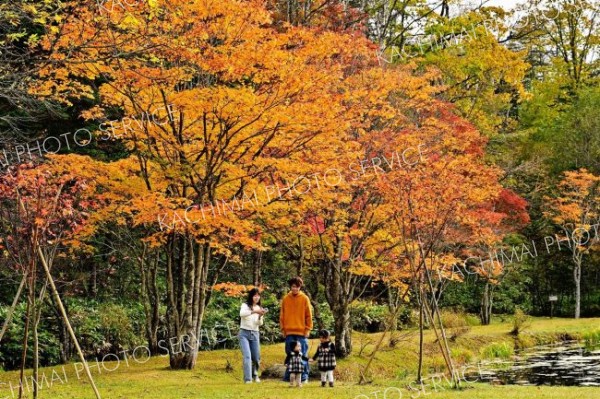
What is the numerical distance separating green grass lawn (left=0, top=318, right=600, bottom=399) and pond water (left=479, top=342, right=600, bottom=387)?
1.17m

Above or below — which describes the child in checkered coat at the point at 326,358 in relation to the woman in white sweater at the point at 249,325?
below

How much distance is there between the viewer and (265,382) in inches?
411

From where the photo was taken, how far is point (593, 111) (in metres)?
28.1

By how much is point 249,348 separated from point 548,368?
25.9ft

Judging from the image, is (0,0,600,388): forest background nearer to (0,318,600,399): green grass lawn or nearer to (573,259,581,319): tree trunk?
(573,259,581,319): tree trunk

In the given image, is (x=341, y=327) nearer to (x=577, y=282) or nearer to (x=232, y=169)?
(x=232, y=169)

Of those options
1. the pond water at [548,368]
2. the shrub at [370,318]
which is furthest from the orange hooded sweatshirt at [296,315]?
the shrub at [370,318]

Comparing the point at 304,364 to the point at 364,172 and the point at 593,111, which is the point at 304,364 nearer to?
the point at 364,172

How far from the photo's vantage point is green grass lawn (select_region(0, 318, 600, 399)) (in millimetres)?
9070

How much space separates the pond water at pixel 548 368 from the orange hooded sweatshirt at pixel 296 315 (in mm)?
5311

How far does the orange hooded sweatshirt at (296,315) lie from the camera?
9.65m

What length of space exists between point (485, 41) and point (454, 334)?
1132 cm

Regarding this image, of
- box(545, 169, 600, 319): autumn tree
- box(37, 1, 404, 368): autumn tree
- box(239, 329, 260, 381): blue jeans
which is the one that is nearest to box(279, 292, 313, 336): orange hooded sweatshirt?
box(239, 329, 260, 381): blue jeans

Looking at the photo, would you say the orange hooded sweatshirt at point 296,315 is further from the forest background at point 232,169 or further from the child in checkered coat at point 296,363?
the forest background at point 232,169
